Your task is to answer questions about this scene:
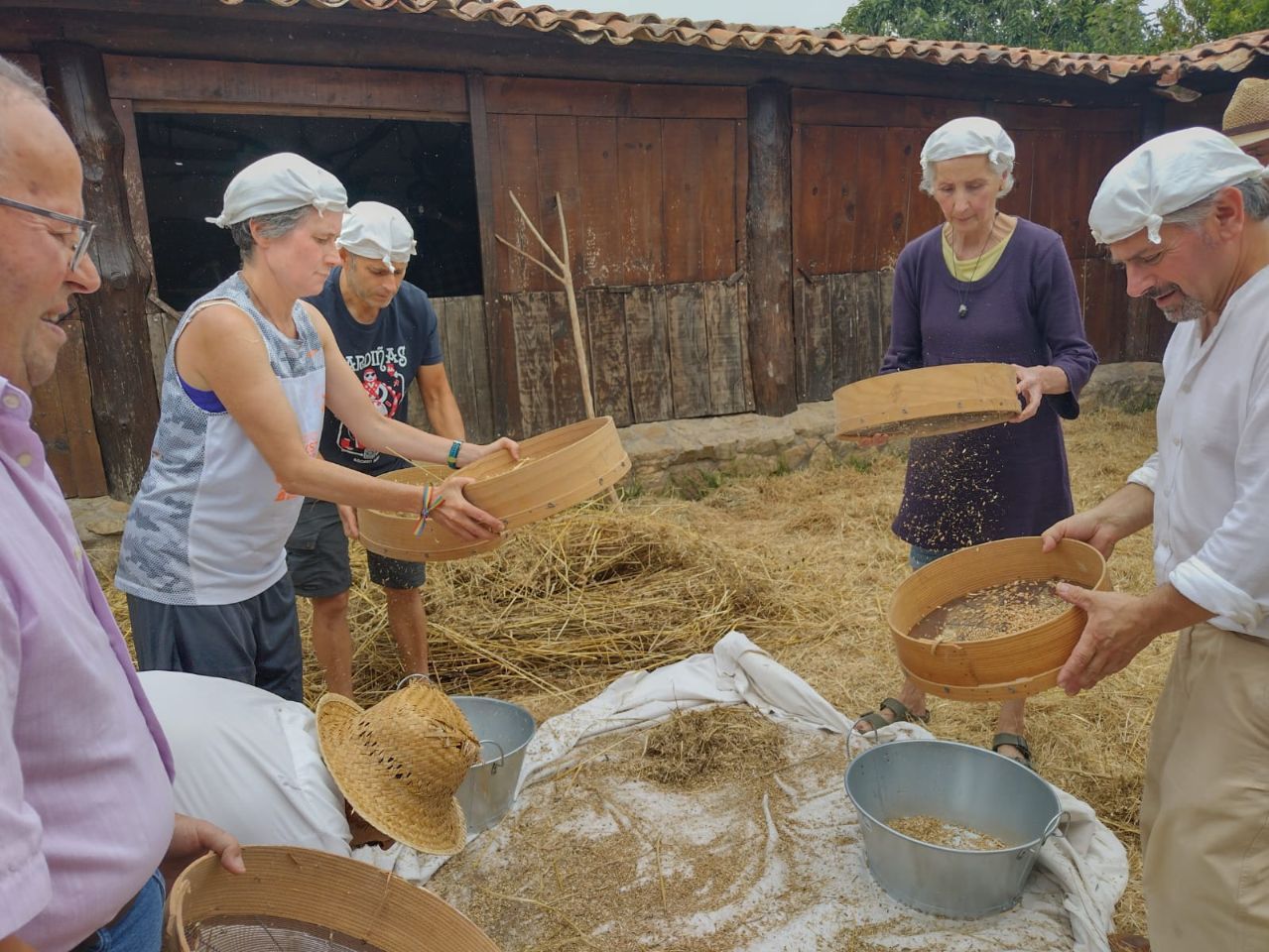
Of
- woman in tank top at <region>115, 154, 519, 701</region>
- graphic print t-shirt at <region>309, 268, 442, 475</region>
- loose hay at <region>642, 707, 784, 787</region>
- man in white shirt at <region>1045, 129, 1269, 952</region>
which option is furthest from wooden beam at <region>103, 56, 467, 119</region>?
man in white shirt at <region>1045, 129, 1269, 952</region>

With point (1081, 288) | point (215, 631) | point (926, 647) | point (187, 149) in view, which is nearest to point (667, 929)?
point (926, 647)

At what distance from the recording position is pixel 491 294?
→ 19.7ft

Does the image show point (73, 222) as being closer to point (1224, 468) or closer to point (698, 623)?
point (1224, 468)

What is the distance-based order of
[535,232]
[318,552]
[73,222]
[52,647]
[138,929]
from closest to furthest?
1. [52,647]
2. [73,222]
3. [138,929]
4. [318,552]
5. [535,232]

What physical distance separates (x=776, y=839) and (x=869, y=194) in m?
5.54

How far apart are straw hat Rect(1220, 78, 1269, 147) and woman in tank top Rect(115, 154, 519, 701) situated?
3.43m

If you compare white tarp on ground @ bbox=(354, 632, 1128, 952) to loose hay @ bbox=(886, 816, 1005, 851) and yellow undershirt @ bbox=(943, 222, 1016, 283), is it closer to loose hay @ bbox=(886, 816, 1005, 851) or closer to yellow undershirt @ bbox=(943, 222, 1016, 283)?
loose hay @ bbox=(886, 816, 1005, 851)

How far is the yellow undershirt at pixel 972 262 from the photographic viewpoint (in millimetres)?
2934

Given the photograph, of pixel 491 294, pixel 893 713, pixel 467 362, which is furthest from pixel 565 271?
pixel 893 713

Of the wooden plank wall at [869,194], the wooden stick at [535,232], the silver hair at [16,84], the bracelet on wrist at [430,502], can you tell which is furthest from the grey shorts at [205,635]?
the wooden plank wall at [869,194]

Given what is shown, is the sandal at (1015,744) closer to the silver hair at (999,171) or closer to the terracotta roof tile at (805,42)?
the silver hair at (999,171)

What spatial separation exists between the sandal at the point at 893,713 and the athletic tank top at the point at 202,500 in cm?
213

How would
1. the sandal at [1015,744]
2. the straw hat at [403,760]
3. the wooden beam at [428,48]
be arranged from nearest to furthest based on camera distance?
1. the straw hat at [403,760]
2. the sandal at [1015,744]
3. the wooden beam at [428,48]

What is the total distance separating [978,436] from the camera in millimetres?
3021
